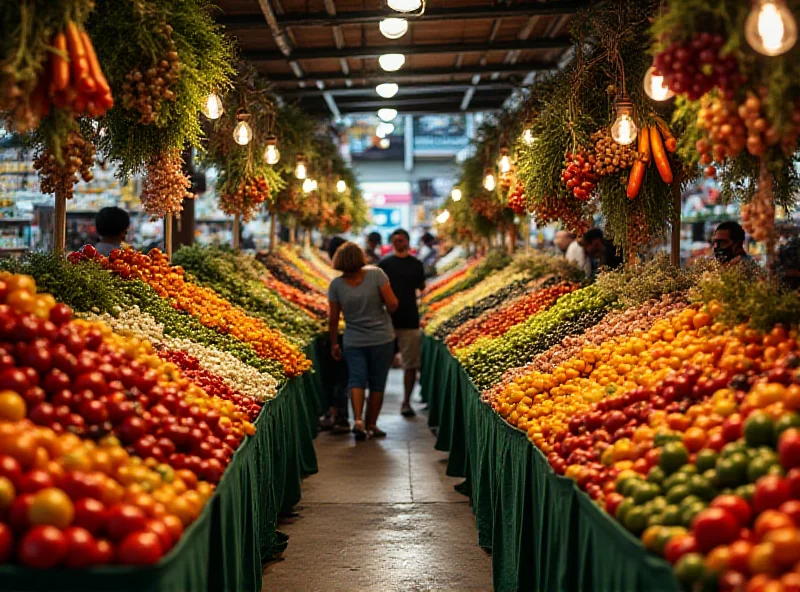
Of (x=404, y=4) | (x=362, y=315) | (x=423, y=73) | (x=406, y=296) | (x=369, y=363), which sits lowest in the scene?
(x=369, y=363)

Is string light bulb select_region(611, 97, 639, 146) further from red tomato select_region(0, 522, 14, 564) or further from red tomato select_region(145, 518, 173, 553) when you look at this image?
red tomato select_region(0, 522, 14, 564)

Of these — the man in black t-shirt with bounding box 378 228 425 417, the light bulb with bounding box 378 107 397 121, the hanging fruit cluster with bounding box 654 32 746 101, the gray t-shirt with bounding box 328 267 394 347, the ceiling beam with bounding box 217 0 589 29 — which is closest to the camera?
the hanging fruit cluster with bounding box 654 32 746 101

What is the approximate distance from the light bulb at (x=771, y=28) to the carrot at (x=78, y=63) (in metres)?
2.45

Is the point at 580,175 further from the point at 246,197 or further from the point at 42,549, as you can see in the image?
the point at 42,549

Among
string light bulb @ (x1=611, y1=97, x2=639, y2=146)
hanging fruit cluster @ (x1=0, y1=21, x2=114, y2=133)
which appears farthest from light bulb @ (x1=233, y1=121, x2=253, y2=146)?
hanging fruit cluster @ (x1=0, y1=21, x2=114, y2=133)

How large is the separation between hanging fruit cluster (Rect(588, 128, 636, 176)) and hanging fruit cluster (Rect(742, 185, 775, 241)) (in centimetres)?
229

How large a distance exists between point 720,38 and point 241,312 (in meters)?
5.31

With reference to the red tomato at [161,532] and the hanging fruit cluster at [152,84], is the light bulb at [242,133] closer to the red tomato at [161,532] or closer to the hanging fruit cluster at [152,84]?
the hanging fruit cluster at [152,84]

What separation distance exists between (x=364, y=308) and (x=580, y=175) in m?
2.91

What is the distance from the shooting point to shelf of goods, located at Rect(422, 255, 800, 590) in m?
2.38

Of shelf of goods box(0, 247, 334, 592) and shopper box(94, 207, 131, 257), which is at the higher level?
shopper box(94, 207, 131, 257)

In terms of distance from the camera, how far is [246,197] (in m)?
9.03

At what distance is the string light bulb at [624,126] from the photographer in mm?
5523

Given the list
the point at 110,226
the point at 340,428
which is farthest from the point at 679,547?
the point at 340,428
